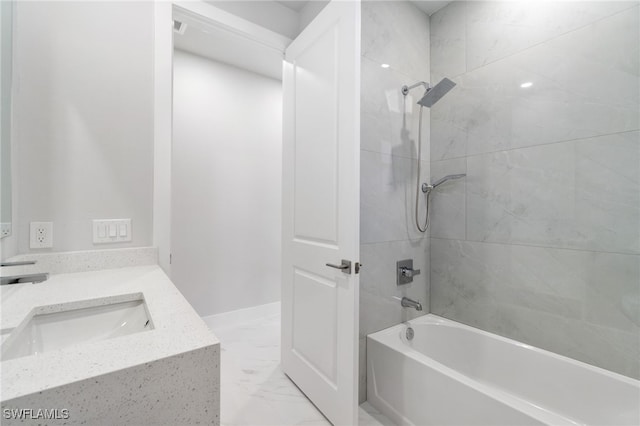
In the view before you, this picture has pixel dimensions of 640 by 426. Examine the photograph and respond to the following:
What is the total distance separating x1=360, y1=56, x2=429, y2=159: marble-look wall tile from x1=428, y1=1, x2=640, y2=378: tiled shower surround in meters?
0.22

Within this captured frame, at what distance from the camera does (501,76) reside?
172cm

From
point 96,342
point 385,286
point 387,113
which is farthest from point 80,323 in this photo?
point 387,113

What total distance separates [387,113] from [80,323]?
6.01ft

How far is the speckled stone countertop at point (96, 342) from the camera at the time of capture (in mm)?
473

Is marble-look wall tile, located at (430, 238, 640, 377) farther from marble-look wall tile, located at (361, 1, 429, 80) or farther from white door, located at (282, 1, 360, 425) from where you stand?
marble-look wall tile, located at (361, 1, 429, 80)

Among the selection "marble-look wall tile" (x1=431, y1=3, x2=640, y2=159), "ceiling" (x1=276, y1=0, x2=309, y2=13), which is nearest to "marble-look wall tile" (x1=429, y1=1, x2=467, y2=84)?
"marble-look wall tile" (x1=431, y1=3, x2=640, y2=159)

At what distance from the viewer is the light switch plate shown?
130 centimetres

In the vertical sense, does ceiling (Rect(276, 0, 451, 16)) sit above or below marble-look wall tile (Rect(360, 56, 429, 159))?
above

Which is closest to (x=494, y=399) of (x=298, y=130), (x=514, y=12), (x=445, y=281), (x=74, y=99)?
(x=445, y=281)

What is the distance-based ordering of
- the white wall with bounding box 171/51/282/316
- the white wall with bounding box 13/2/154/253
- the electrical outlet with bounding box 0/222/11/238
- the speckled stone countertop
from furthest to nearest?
1. the white wall with bounding box 171/51/282/316
2. the white wall with bounding box 13/2/154/253
3. the electrical outlet with bounding box 0/222/11/238
4. the speckled stone countertop

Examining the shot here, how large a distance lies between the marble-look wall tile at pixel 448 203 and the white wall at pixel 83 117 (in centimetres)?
184

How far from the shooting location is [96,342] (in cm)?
59

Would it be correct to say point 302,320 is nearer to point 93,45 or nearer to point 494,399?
point 494,399

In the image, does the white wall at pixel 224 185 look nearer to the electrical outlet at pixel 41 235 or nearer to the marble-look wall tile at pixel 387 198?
the electrical outlet at pixel 41 235
